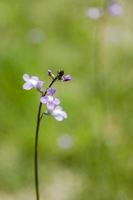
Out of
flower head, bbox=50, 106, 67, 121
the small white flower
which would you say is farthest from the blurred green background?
flower head, bbox=50, 106, 67, 121

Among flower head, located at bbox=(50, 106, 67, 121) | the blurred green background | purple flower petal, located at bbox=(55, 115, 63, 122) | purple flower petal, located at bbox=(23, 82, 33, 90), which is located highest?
the blurred green background

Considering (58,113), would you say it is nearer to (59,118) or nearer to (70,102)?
(59,118)

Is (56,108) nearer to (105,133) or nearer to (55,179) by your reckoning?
(55,179)

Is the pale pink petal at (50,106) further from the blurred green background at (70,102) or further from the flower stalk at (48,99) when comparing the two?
the blurred green background at (70,102)

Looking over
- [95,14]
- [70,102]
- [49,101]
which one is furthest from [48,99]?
[70,102]

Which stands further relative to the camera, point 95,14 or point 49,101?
point 95,14

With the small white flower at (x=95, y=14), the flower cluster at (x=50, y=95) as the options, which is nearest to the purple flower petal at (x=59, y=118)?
the flower cluster at (x=50, y=95)

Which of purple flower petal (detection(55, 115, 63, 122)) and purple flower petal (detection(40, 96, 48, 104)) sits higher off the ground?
purple flower petal (detection(40, 96, 48, 104))

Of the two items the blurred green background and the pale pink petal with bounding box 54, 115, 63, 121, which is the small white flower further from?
the pale pink petal with bounding box 54, 115, 63, 121

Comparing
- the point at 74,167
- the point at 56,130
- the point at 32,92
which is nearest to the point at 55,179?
the point at 74,167
